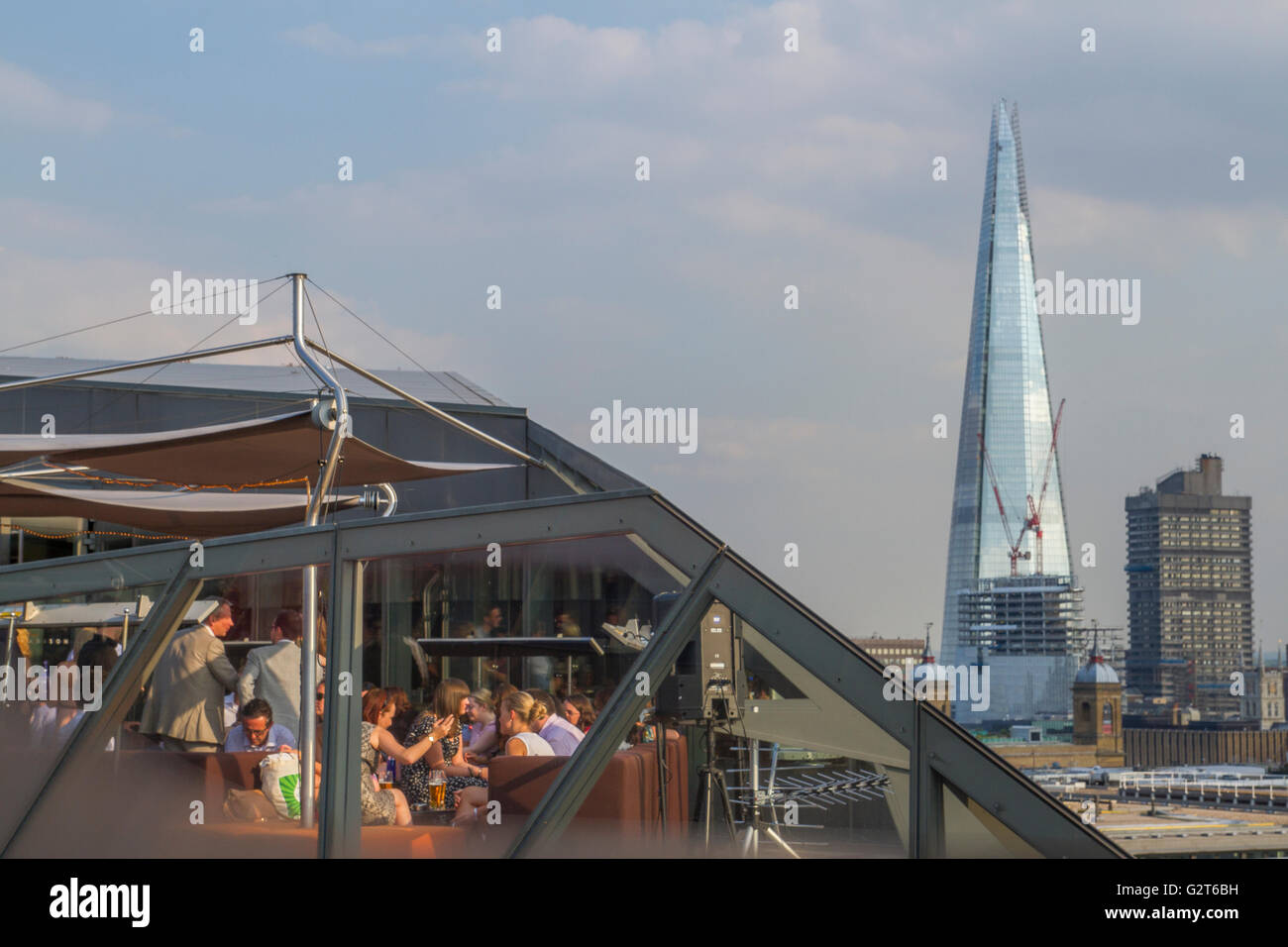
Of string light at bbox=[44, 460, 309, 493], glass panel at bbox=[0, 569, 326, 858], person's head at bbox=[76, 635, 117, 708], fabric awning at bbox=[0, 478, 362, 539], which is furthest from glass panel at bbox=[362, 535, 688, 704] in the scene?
fabric awning at bbox=[0, 478, 362, 539]

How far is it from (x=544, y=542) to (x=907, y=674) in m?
1.21

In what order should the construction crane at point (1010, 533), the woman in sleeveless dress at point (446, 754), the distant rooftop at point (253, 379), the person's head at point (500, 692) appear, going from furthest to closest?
the construction crane at point (1010, 533)
the distant rooftop at point (253, 379)
the woman in sleeveless dress at point (446, 754)
the person's head at point (500, 692)

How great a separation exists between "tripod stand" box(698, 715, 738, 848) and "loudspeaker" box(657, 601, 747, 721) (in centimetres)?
6

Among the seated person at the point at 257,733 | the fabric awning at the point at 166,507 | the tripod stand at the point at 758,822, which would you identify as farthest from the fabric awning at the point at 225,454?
the tripod stand at the point at 758,822

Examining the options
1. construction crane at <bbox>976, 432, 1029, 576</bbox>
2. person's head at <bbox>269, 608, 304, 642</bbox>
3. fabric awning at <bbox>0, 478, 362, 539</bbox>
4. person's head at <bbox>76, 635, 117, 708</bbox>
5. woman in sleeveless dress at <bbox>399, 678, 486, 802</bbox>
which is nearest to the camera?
woman in sleeveless dress at <bbox>399, 678, 486, 802</bbox>

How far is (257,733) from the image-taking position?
A: 16.9 feet

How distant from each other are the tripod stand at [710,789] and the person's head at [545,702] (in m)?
0.53

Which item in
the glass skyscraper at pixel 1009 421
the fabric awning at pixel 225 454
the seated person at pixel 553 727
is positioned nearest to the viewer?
the seated person at pixel 553 727

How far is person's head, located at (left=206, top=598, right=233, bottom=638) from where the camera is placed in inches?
205

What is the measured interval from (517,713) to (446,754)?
1.10 ft

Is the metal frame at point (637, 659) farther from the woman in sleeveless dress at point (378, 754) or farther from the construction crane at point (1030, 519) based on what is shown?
the construction crane at point (1030, 519)

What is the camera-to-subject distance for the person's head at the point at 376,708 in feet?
16.3

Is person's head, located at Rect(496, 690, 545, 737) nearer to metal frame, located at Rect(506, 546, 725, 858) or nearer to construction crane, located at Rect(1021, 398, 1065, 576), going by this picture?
metal frame, located at Rect(506, 546, 725, 858)
